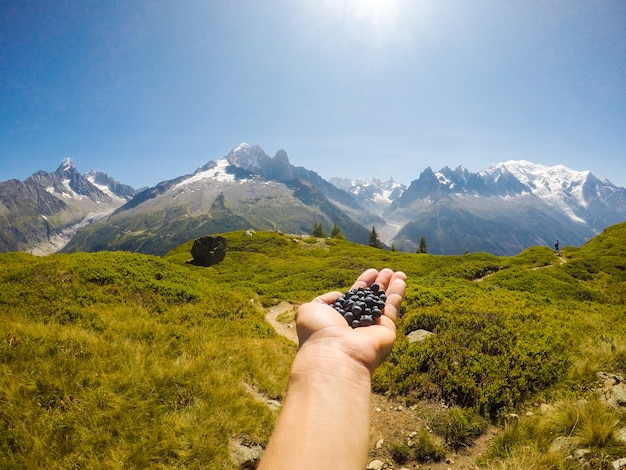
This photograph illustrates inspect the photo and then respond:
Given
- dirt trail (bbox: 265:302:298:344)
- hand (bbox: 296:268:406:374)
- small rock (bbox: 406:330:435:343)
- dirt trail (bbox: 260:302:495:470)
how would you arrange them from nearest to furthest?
hand (bbox: 296:268:406:374) < dirt trail (bbox: 260:302:495:470) < small rock (bbox: 406:330:435:343) < dirt trail (bbox: 265:302:298:344)

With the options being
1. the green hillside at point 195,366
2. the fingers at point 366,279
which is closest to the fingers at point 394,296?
the fingers at point 366,279

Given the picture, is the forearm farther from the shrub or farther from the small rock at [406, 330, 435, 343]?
the small rock at [406, 330, 435, 343]

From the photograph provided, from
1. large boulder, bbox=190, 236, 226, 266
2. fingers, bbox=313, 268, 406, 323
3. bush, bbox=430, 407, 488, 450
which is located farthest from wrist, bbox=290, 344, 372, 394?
large boulder, bbox=190, 236, 226, 266

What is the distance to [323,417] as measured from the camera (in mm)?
4062

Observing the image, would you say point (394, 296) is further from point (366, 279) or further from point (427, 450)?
point (427, 450)

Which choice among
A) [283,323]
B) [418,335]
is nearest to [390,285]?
[418,335]

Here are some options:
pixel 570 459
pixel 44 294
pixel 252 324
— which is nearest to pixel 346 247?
pixel 252 324

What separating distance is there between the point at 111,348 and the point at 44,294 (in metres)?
8.23

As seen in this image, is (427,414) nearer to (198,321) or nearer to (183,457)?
(183,457)

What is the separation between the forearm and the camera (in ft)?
11.7

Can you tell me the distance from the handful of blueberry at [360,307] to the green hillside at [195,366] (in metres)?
3.40

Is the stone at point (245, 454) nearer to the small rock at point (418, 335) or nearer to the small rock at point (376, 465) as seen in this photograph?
the small rock at point (376, 465)

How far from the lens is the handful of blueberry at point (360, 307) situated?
688 cm

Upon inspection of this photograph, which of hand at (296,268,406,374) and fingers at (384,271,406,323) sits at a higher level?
fingers at (384,271,406,323)
